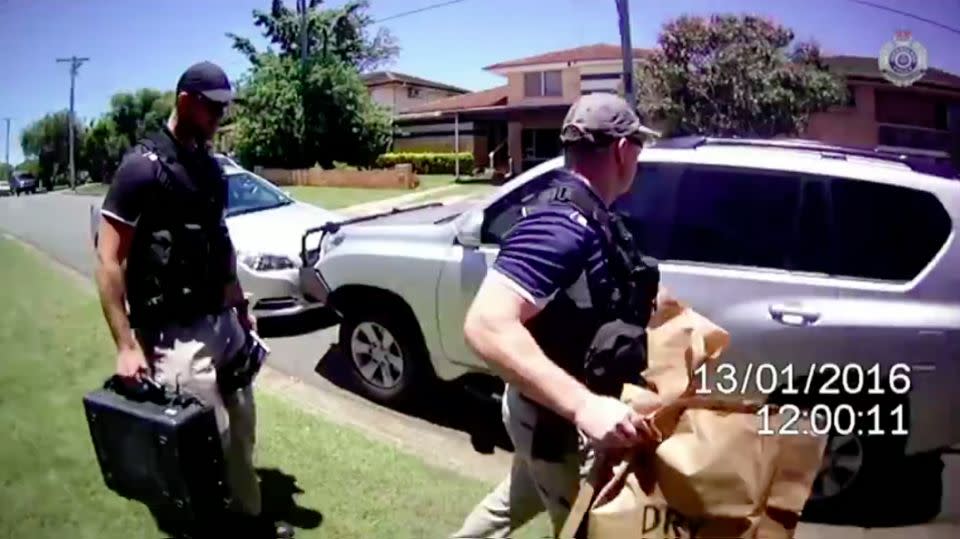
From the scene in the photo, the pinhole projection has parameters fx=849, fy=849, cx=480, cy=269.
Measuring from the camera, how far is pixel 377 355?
13.5ft

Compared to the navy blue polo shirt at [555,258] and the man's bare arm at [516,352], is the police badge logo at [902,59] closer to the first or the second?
the navy blue polo shirt at [555,258]

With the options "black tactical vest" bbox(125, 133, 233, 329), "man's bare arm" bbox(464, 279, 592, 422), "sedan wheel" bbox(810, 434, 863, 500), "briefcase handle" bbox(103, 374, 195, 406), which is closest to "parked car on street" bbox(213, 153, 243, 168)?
"black tactical vest" bbox(125, 133, 233, 329)

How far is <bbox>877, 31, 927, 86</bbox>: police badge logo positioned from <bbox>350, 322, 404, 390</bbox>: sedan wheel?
7.89 feet

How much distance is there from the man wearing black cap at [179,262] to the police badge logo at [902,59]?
70.8 inches

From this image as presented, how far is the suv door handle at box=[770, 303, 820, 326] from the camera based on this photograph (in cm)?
258

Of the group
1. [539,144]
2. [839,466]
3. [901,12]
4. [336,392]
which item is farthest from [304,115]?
[336,392]

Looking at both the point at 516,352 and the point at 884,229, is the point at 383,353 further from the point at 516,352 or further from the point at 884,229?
the point at 516,352

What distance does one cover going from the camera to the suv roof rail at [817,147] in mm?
2449

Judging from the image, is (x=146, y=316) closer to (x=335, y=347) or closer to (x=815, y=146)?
(x=815, y=146)

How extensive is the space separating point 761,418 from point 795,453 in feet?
0.33

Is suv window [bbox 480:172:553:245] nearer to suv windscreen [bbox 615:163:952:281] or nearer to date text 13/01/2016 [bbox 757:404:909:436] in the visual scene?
suv windscreen [bbox 615:163:952:281]

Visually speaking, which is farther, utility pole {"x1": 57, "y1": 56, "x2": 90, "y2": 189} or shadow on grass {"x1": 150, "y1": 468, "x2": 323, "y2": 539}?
shadow on grass {"x1": 150, "y1": 468, "x2": 323, "y2": 539}

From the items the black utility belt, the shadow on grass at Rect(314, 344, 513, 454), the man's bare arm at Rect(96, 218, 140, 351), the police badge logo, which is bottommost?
the shadow on grass at Rect(314, 344, 513, 454)

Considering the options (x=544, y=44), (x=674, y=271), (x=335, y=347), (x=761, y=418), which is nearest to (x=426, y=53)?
(x=544, y=44)
